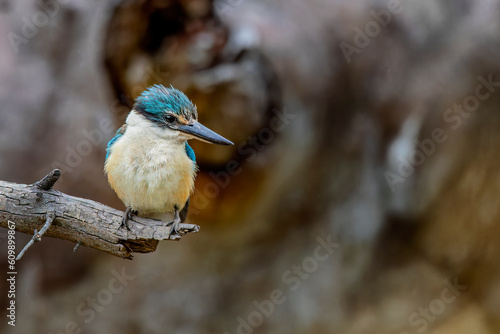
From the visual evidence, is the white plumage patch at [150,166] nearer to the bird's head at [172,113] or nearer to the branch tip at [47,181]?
the bird's head at [172,113]

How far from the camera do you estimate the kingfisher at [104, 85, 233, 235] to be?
186 cm

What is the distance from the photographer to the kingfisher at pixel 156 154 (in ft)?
6.09

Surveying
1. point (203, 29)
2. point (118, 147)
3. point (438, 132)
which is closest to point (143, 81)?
point (203, 29)

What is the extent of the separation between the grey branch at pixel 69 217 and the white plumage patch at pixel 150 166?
10 centimetres

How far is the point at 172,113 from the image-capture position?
6.07 feet

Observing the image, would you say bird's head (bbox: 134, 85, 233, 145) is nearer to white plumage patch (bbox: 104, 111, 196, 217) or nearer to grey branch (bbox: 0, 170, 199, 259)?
white plumage patch (bbox: 104, 111, 196, 217)

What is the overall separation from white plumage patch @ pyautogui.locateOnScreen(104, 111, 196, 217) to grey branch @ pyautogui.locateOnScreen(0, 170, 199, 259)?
0.10m

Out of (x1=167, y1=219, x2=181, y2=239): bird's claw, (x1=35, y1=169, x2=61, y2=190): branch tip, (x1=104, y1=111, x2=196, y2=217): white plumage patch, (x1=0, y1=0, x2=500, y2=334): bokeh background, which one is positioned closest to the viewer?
(x1=167, y1=219, x2=181, y2=239): bird's claw

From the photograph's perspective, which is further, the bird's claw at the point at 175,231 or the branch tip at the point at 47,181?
the branch tip at the point at 47,181

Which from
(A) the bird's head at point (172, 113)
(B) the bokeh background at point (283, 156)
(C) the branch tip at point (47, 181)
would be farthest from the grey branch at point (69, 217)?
(B) the bokeh background at point (283, 156)

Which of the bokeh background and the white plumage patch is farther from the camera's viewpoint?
the bokeh background

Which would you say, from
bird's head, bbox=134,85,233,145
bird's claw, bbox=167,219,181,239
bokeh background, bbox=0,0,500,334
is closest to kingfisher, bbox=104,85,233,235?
bird's head, bbox=134,85,233,145

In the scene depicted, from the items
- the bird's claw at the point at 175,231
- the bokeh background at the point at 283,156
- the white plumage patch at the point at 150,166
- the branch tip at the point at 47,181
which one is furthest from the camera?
the bokeh background at the point at 283,156

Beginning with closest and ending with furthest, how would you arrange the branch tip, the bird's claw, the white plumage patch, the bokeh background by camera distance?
the bird's claw < the branch tip < the white plumage patch < the bokeh background
